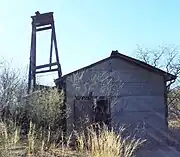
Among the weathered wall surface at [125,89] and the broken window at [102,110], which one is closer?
the broken window at [102,110]

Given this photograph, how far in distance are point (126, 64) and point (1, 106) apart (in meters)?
8.77

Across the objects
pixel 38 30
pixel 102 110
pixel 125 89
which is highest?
pixel 38 30

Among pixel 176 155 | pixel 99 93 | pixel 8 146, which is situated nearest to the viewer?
pixel 8 146

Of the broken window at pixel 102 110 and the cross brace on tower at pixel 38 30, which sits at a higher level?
the cross brace on tower at pixel 38 30

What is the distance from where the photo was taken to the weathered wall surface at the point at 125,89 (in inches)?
698

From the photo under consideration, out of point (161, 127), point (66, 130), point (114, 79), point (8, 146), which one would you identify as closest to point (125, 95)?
point (114, 79)

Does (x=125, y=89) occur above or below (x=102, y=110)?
above

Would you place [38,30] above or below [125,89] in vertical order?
above

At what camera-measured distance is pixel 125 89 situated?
1812 cm

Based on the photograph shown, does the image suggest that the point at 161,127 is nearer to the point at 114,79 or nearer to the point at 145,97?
the point at 145,97

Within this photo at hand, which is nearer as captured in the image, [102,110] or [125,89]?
[102,110]

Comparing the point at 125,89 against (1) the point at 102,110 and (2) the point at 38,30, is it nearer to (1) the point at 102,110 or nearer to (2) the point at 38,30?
(1) the point at 102,110

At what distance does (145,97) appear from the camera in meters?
18.3

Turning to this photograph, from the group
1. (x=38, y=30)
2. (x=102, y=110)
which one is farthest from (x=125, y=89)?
(x=38, y=30)
